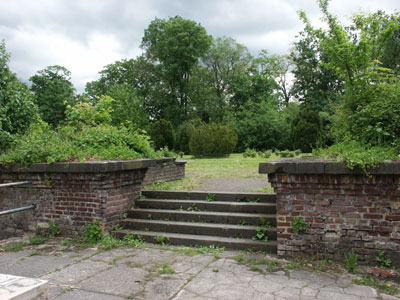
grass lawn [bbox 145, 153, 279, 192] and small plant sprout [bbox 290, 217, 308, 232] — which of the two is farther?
grass lawn [bbox 145, 153, 279, 192]

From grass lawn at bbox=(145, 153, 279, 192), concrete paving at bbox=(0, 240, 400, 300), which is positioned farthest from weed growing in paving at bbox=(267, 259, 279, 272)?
grass lawn at bbox=(145, 153, 279, 192)

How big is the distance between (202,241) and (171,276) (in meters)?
1.18

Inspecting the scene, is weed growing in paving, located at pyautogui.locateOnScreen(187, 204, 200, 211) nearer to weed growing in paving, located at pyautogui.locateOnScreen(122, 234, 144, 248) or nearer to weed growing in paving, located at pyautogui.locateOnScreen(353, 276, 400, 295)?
weed growing in paving, located at pyautogui.locateOnScreen(122, 234, 144, 248)

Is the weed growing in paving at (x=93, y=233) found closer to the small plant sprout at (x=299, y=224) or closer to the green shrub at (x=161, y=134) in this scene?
the small plant sprout at (x=299, y=224)

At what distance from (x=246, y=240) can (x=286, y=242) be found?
2.15ft

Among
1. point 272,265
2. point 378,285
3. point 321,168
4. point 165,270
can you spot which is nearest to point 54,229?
point 165,270

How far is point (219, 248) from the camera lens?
476 centimetres

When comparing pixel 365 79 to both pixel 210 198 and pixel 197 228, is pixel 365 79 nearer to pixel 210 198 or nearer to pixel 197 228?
pixel 210 198

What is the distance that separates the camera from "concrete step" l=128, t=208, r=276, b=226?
5.21 m

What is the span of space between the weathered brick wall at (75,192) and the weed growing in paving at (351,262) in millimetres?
3597

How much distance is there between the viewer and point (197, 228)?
5.23 m

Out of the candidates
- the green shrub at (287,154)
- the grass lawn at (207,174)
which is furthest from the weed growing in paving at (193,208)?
the green shrub at (287,154)

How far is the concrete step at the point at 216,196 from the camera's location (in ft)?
18.8

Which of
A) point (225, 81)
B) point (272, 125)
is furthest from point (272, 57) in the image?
point (272, 125)
